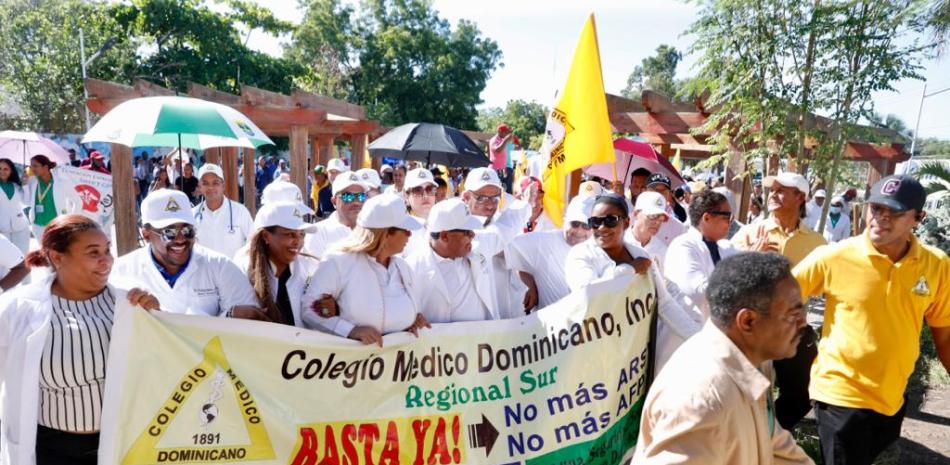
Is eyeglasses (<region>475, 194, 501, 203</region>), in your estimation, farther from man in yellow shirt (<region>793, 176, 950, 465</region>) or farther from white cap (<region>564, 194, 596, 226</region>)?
man in yellow shirt (<region>793, 176, 950, 465</region>)

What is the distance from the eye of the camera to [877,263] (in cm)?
344

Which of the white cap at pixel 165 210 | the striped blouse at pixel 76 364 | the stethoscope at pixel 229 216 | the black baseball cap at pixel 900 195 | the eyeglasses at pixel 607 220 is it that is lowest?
the striped blouse at pixel 76 364

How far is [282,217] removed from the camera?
12.3 feet

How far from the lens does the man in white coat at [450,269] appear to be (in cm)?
395

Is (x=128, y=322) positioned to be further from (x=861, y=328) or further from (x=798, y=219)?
(x=798, y=219)

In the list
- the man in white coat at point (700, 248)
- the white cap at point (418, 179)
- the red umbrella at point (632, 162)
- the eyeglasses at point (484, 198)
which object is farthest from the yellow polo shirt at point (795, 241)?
the red umbrella at point (632, 162)

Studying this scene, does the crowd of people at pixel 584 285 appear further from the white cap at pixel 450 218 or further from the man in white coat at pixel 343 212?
the man in white coat at pixel 343 212

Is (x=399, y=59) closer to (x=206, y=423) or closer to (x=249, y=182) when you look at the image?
(x=249, y=182)

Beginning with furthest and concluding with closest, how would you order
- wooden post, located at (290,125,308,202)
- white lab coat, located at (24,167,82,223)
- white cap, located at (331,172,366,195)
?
wooden post, located at (290,125,308,202) → white lab coat, located at (24,167,82,223) → white cap, located at (331,172,366,195)

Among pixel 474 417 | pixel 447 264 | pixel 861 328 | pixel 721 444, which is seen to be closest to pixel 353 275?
pixel 447 264

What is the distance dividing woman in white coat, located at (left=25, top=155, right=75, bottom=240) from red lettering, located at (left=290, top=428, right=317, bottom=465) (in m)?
6.16

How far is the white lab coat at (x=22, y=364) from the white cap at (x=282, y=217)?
44.0 inches

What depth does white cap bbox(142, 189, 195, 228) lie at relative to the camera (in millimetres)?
3432

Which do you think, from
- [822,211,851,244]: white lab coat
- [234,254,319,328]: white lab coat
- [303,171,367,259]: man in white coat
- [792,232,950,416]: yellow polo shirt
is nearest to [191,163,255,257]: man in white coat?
[303,171,367,259]: man in white coat
